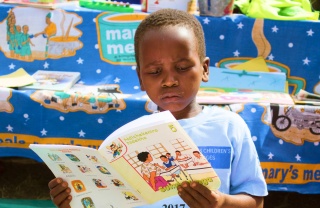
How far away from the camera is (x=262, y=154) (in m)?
2.16

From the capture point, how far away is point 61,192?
1.11 m

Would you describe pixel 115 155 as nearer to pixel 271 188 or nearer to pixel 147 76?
pixel 147 76

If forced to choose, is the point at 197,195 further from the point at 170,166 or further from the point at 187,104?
the point at 187,104

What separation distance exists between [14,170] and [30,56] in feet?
2.13

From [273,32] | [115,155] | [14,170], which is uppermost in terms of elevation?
[115,155]

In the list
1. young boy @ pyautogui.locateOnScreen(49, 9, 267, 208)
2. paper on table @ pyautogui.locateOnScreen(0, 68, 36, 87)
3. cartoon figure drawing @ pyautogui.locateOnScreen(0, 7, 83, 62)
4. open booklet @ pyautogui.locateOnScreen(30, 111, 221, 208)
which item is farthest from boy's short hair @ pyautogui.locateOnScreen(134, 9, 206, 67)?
cartoon figure drawing @ pyautogui.locateOnScreen(0, 7, 83, 62)

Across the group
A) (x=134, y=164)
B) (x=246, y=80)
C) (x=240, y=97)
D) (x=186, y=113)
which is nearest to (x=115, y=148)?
(x=134, y=164)

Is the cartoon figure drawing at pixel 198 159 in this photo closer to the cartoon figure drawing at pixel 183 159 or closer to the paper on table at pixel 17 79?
the cartoon figure drawing at pixel 183 159

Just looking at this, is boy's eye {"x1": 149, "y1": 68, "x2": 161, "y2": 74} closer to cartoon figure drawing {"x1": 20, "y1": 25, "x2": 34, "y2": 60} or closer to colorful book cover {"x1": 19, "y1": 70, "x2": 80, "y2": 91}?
colorful book cover {"x1": 19, "y1": 70, "x2": 80, "y2": 91}

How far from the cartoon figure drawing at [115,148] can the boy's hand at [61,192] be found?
20 cm

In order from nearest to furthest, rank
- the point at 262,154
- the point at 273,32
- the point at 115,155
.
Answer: the point at 115,155 → the point at 262,154 → the point at 273,32

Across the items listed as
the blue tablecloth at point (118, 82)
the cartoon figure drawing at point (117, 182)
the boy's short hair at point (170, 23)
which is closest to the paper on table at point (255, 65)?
the blue tablecloth at point (118, 82)

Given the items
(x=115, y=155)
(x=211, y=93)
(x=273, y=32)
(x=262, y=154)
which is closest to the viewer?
(x=115, y=155)

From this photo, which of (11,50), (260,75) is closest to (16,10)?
(11,50)
